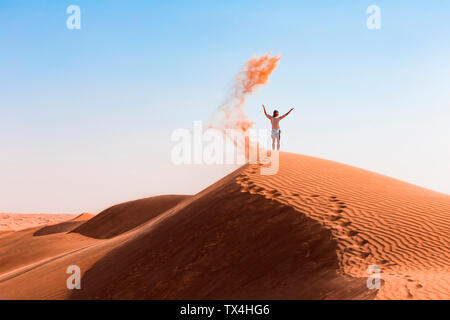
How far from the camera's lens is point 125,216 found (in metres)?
23.5

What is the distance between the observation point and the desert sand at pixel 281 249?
730 cm

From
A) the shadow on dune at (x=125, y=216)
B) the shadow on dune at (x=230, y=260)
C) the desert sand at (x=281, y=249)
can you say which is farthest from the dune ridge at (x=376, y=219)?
the shadow on dune at (x=125, y=216)

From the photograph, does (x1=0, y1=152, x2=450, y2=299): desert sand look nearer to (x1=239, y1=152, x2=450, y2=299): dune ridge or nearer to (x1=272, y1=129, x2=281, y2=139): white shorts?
(x1=239, y1=152, x2=450, y2=299): dune ridge

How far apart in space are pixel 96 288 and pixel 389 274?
6.72 meters

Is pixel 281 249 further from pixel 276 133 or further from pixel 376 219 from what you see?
pixel 276 133

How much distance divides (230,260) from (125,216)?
52.4ft

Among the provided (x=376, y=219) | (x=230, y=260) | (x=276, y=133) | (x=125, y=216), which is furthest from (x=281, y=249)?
(x=125, y=216)

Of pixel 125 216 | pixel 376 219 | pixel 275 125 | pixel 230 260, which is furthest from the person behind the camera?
pixel 125 216

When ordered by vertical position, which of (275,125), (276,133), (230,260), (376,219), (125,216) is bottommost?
(125,216)

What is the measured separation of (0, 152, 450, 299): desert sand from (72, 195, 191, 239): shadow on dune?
28.3ft

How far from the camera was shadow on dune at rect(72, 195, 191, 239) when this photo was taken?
2175 cm

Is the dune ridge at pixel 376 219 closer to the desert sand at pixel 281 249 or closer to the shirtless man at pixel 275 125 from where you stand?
the desert sand at pixel 281 249
